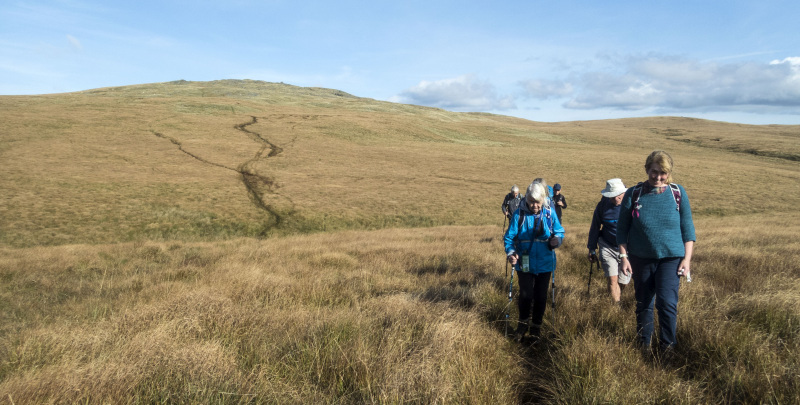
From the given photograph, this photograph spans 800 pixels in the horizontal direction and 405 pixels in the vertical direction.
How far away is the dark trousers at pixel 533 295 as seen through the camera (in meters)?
5.30

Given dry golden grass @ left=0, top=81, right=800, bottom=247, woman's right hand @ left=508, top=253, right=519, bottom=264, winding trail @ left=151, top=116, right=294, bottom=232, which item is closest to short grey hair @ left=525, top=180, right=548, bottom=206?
woman's right hand @ left=508, top=253, right=519, bottom=264

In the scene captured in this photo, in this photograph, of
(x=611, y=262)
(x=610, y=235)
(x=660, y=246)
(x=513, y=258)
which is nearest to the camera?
(x=660, y=246)

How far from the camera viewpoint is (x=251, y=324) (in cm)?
482

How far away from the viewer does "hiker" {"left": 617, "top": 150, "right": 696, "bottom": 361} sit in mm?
4324

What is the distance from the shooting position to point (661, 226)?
4414 mm

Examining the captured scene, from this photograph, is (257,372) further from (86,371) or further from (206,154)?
(206,154)

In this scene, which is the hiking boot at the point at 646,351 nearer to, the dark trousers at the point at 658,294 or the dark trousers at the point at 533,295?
the dark trousers at the point at 658,294

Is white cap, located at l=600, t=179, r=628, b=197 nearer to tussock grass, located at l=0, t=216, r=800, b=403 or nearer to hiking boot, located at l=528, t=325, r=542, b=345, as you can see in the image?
tussock grass, located at l=0, t=216, r=800, b=403

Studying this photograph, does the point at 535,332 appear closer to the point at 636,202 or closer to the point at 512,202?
the point at 636,202

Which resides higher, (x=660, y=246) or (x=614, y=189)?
(x=614, y=189)

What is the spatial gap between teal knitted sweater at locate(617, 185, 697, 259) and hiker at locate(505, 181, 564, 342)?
0.96 metres

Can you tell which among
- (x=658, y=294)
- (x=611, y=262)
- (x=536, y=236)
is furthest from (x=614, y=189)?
(x=658, y=294)

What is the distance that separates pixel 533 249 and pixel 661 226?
147 cm

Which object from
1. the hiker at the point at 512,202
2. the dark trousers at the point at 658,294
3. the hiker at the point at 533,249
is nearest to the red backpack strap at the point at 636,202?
the dark trousers at the point at 658,294
